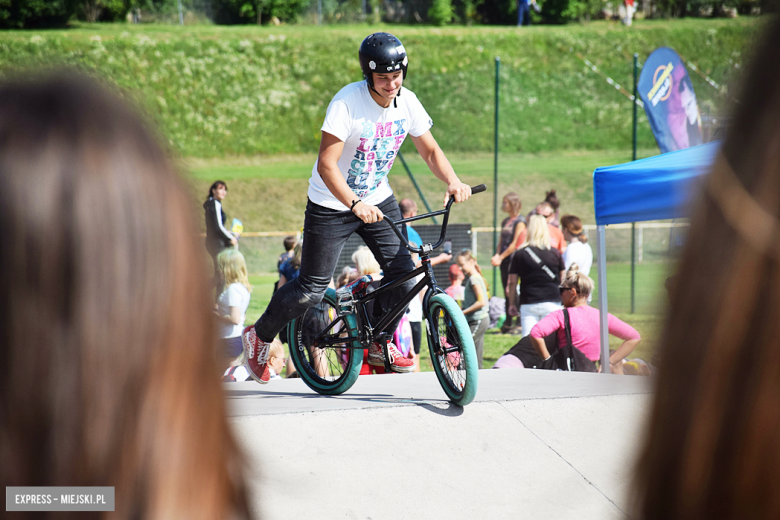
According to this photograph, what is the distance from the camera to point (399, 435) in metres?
3.88

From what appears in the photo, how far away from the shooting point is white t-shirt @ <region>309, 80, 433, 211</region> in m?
4.07

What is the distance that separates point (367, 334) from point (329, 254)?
604 millimetres

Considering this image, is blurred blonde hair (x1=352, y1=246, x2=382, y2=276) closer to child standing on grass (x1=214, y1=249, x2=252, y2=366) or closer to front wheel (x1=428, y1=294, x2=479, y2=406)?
child standing on grass (x1=214, y1=249, x2=252, y2=366)

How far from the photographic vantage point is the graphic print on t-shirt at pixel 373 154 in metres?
4.17

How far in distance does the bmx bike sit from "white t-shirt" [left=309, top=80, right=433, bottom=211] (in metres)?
0.21

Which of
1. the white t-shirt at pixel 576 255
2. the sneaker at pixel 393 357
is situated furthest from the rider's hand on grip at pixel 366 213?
the white t-shirt at pixel 576 255

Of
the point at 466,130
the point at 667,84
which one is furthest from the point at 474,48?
the point at 667,84

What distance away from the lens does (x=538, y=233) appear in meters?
8.52

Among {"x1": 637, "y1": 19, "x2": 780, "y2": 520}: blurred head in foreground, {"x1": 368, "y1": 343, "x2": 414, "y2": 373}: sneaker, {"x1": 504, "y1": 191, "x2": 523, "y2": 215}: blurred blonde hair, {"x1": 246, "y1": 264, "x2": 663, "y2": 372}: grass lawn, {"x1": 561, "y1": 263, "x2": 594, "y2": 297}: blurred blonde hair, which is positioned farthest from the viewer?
{"x1": 504, "y1": 191, "x2": 523, "y2": 215}: blurred blonde hair

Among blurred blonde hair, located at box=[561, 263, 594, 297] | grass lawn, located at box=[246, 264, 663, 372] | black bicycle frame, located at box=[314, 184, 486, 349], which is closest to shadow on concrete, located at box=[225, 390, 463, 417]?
black bicycle frame, located at box=[314, 184, 486, 349]

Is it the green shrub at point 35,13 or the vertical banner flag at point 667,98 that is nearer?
the vertical banner flag at point 667,98

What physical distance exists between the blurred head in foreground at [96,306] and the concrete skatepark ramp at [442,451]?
211cm

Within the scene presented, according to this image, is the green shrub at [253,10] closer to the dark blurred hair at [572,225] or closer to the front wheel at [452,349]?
the dark blurred hair at [572,225]

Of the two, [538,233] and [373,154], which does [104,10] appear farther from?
[373,154]
